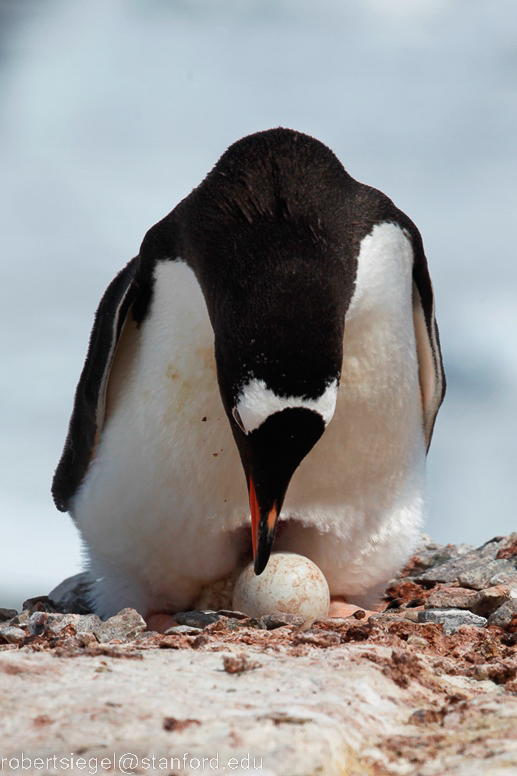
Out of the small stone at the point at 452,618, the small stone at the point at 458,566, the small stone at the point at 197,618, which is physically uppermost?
the small stone at the point at 458,566

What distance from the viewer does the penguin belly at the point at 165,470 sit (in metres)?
4.86

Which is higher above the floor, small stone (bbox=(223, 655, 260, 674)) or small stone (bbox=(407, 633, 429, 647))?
small stone (bbox=(407, 633, 429, 647))

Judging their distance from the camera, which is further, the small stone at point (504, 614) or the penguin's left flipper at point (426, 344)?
the penguin's left flipper at point (426, 344)

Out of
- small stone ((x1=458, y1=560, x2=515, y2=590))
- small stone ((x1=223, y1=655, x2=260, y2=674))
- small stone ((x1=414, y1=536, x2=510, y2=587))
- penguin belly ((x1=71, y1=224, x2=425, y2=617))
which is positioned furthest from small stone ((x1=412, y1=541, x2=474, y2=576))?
small stone ((x1=223, y1=655, x2=260, y2=674))

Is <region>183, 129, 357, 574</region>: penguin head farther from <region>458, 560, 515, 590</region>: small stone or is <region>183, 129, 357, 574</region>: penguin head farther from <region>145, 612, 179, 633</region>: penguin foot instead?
<region>458, 560, 515, 590</region>: small stone

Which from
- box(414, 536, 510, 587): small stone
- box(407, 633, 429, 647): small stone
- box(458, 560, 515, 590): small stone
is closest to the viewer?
box(407, 633, 429, 647): small stone

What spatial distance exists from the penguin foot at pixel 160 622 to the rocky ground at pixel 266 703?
1.48 metres

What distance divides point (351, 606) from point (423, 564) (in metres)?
1.94

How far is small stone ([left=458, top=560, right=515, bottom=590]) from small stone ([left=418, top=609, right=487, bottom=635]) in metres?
1.34

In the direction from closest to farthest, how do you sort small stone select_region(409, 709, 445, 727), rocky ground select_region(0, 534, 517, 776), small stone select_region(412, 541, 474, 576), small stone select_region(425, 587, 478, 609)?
rocky ground select_region(0, 534, 517, 776) → small stone select_region(409, 709, 445, 727) → small stone select_region(425, 587, 478, 609) → small stone select_region(412, 541, 474, 576)

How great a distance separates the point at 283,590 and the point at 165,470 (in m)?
0.86

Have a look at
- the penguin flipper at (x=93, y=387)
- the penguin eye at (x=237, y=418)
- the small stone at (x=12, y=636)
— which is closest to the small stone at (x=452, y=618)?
the penguin eye at (x=237, y=418)

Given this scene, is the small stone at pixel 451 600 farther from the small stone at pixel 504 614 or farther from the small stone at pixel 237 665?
the small stone at pixel 237 665

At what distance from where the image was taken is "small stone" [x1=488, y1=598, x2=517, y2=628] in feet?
14.3
